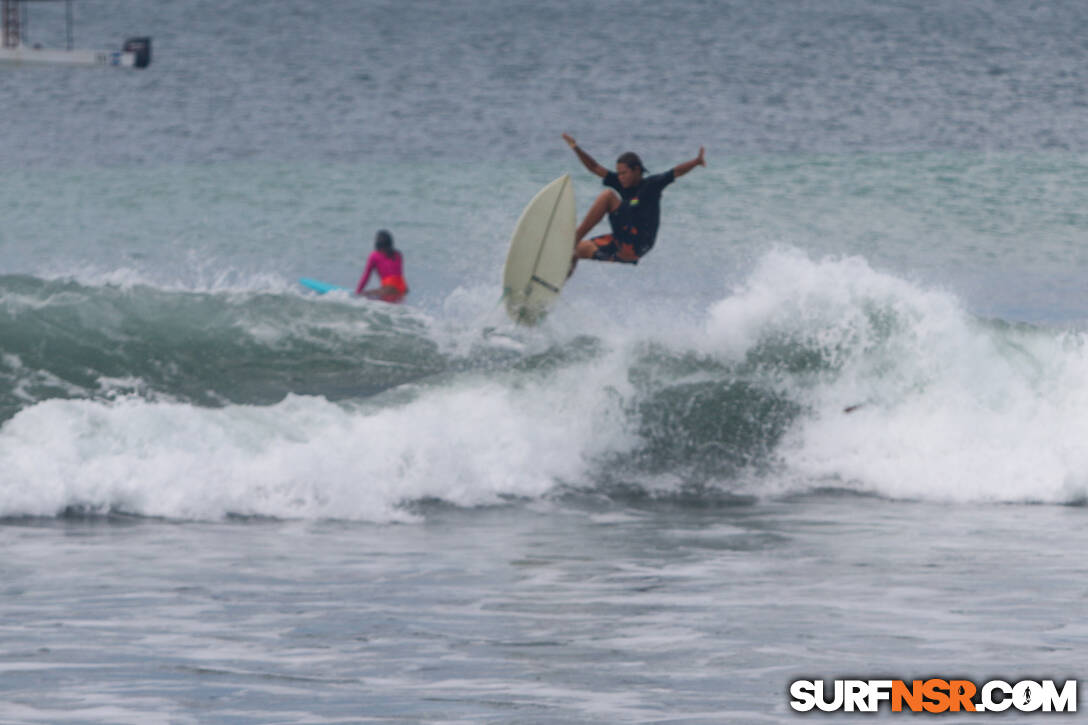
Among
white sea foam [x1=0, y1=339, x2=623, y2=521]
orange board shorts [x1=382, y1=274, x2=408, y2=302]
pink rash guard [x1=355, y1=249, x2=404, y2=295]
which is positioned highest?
pink rash guard [x1=355, y1=249, x2=404, y2=295]

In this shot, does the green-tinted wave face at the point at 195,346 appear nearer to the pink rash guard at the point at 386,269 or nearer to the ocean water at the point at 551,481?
the ocean water at the point at 551,481

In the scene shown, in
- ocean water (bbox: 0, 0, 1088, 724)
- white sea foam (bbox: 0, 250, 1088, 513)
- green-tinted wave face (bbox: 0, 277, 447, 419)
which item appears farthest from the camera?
green-tinted wave face (bbox: 0, 277, 447, 419)

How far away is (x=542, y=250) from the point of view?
1406cm

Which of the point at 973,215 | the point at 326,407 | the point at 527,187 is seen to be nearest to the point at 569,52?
the point at 527,187

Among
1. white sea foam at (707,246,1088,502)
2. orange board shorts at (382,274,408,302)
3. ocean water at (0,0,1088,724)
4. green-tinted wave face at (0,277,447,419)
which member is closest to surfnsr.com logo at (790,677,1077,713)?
ocean water at (0,0,1088,724)

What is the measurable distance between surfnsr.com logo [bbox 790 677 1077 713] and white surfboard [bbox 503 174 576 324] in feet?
26.6

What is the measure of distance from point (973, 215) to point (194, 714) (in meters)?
26.8

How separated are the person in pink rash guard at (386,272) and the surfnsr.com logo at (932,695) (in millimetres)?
11110

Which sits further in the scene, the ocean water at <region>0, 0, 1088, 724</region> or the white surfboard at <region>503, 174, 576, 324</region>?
the white surfboard at <region>503, 174, 576, 324</region>

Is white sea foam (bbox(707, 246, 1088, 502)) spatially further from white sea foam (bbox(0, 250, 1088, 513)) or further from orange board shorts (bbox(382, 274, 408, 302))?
orange board shorts (bbox(382, 274, 408, 302))

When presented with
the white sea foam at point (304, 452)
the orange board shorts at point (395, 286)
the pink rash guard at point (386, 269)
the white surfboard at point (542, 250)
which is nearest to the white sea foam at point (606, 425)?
A: the white sea foam at point (304, 452)

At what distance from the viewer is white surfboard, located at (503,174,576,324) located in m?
14.1

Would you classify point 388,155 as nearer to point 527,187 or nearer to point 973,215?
point 527,187

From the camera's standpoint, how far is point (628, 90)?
151 ft
